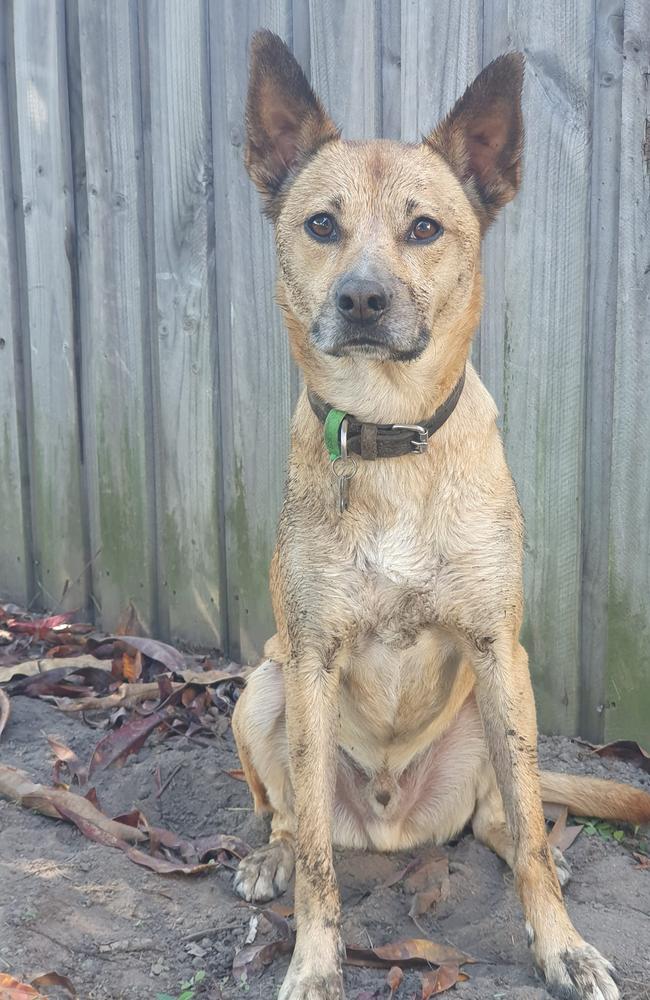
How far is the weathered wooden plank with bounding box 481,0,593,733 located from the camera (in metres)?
3.36

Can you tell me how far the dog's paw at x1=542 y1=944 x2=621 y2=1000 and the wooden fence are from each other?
1146 millimetres

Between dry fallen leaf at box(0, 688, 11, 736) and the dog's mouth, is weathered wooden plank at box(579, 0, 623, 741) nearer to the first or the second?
the dog's mouth

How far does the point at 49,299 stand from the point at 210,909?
2803 millimetres

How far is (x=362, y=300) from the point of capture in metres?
2.54

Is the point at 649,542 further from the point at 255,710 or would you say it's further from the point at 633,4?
the point at 633,4

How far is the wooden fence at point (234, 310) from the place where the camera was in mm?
3402

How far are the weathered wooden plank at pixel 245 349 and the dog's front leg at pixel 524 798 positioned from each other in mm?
1517

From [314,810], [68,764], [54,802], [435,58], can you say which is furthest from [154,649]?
[435,58]

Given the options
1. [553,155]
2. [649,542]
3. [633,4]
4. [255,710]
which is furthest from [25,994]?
[633,4]

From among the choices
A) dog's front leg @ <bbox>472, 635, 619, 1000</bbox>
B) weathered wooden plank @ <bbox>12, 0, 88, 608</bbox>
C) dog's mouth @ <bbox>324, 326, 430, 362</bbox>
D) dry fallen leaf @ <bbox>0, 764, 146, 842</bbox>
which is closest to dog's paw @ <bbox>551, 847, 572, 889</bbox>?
dog's front leg @ <bbox>472, 635, 619, 1000</bbox>

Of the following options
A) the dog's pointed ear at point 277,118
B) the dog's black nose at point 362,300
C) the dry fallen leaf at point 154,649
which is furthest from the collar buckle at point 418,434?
the dry fallen leaf at point 154,649

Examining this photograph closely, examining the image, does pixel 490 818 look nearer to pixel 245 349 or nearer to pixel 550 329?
pixel 550 329

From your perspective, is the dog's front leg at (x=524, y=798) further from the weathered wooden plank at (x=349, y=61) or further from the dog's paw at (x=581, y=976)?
the weathered wooden plank at (x=349, y=61)

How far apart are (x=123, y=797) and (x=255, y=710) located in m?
0.64
